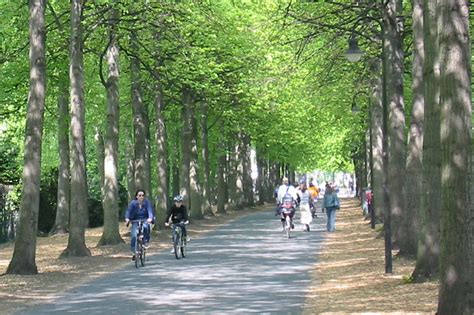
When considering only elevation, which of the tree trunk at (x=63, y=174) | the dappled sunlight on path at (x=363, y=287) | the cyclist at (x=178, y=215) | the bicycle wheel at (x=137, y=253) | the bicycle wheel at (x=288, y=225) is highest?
the tree trunk at (x=63, y=174)

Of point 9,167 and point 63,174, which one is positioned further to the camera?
point 9,167

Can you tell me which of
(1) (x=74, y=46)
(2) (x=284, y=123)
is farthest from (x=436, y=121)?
(2) (x=284, y=123)

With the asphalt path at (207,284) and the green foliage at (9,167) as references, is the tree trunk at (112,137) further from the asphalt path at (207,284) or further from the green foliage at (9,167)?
the green foliage at (9,167)

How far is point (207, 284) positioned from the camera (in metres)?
17.2

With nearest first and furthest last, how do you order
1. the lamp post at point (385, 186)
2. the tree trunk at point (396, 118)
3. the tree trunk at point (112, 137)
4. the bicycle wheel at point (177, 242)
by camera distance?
the lamp post at point (385, 186)
the tree trunk at point (396, 118)
the bicycle wheel at point (177, 242)
the tree trunk at point (112, 137)

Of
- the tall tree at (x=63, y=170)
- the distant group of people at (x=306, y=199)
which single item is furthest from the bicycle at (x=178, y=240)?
the tall tree at (x=63, y=170)

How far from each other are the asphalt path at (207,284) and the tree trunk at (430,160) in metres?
2.15

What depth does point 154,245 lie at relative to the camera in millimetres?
29688

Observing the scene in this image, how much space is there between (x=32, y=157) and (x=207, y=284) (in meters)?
5.33

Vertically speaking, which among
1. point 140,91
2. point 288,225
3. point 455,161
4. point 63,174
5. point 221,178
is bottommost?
point 288,225

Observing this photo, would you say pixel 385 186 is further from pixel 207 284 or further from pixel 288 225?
pixel 288 225

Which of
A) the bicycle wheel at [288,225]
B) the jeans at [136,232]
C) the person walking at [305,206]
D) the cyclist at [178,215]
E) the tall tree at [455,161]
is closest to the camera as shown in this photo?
the tall tree at [455,161]

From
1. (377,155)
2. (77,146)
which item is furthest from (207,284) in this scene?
(377,155)

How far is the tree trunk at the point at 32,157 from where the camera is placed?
1980cm
